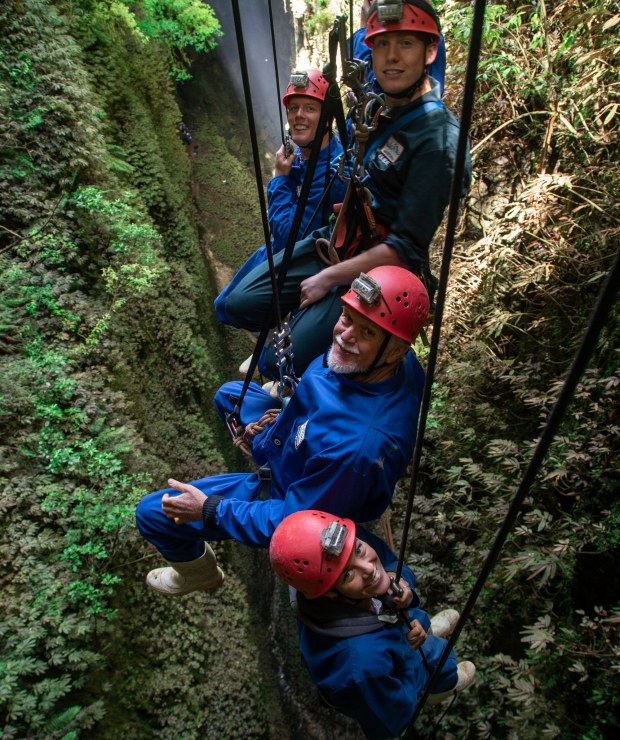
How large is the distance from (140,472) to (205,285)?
334 cm

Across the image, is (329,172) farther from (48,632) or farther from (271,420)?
(48,632)

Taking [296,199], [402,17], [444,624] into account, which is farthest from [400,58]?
[444,624]

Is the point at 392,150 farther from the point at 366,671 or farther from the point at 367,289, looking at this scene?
the point at 366,671

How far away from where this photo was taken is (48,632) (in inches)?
110

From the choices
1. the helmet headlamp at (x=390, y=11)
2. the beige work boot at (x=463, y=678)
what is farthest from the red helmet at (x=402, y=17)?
the beige work boot at (x=463, y=678)

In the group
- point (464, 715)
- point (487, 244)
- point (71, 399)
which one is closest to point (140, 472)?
point (71, 399)

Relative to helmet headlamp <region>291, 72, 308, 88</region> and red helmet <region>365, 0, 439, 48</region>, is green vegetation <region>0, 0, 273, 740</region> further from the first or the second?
red helmet <region>365, 0, 439, 48</region>

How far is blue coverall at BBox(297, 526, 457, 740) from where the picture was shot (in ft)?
7.31

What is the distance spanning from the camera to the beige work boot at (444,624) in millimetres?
3337

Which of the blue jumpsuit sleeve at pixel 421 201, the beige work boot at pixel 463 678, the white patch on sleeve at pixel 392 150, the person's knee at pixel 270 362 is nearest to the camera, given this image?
the blue jumpsuit sleeve at pixel 421 201

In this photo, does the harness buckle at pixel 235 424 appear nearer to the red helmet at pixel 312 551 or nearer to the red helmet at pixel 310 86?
the red helmet at pixel 312 551

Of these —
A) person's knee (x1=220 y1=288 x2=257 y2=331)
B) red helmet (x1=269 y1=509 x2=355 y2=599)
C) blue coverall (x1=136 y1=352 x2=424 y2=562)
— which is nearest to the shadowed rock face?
person's knee (x1=220 y1=288 x2=257 y2=331)

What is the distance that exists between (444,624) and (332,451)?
6.63 feet

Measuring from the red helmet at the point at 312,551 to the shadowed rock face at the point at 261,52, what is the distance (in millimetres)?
10100
